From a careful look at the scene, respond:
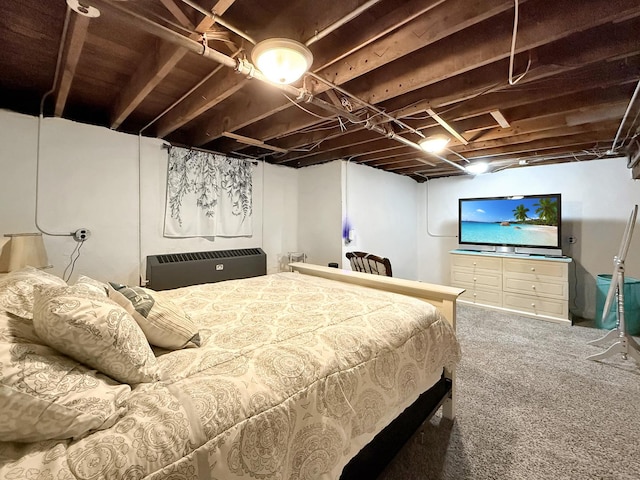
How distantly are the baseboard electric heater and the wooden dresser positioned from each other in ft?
10.0

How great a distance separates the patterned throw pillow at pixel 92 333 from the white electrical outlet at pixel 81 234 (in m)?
2.23

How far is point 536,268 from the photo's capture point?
3.84 meters

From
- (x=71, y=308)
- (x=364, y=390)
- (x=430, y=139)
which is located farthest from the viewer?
(x=430, y=139)

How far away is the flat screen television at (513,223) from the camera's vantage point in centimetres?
388

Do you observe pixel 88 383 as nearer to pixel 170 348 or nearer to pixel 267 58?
pixel 170 348

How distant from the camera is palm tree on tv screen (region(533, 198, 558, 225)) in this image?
384 cm

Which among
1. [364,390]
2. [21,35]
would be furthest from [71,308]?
[21,35]

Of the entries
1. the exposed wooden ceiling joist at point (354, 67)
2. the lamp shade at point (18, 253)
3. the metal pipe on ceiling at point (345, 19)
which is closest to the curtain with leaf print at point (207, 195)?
the exposed wooden ceiling joist at point (354, 67)

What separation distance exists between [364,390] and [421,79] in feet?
6.09

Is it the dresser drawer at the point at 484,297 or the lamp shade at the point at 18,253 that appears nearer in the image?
the lamp shade at the point at 18,253

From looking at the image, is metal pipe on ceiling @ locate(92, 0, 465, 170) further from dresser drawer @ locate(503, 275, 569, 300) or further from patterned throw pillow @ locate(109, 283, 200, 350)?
dresser drawer @ locate(503, 275, 569, 300)

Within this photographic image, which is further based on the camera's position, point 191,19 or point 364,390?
point 191,19

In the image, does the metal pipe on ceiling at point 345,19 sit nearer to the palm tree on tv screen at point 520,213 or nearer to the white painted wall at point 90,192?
the white painted wall at point 90,192

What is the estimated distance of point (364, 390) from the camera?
3.81 ft
